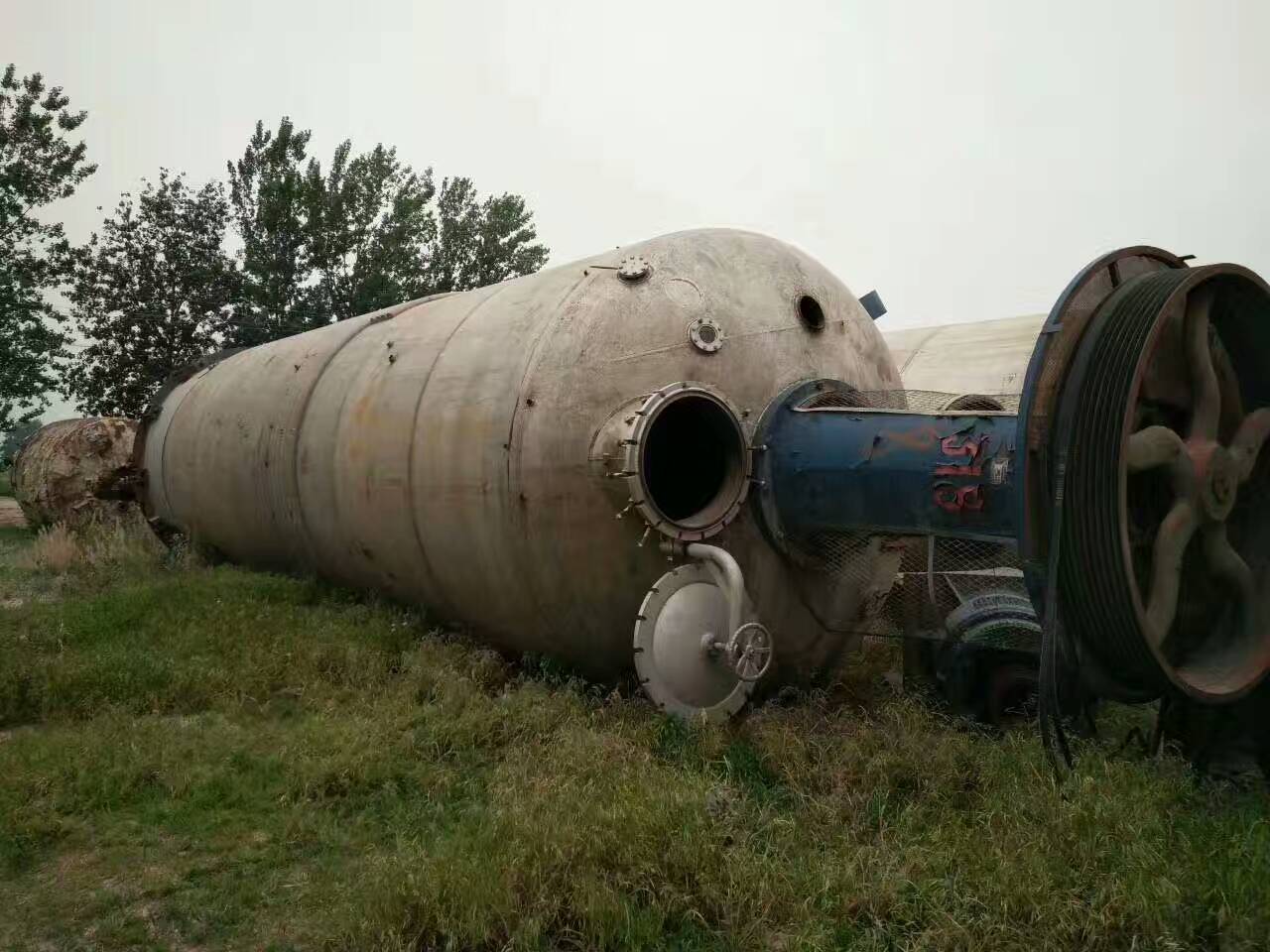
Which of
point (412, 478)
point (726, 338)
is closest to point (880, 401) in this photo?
point (726, 338)

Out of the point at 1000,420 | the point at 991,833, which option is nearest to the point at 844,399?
the point at 1000,420

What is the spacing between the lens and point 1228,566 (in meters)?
4.27

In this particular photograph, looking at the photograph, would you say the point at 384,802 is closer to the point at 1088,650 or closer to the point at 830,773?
the point at 830,773

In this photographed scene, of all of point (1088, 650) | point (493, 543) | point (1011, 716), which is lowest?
point (1011, 716)

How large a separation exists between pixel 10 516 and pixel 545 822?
16.5 m

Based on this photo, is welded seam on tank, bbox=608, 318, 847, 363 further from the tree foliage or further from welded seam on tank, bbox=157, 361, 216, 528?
the tree foliage

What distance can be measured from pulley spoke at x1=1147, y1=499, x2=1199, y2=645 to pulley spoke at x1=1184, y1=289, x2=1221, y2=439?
44cm

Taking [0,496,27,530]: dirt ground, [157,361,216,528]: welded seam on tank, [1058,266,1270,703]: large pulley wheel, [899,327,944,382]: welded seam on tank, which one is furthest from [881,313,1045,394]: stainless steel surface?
[0,496,27,530]: dirt ground

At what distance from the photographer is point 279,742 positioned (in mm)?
5012

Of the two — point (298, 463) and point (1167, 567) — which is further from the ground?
point (298, 463)

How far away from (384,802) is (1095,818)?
2959 millimetres

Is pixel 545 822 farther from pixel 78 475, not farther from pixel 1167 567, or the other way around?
pixel 78 475

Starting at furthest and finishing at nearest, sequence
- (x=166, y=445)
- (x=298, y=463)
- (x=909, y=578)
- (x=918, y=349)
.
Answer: (x=918, y=349) < (x=166, y=445) < (x=298, y=463) < (x=909, y=578)

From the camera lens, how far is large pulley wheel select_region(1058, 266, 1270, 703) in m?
3.78
